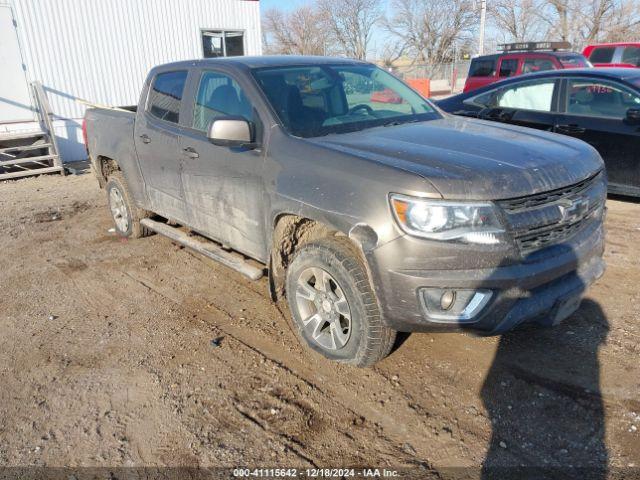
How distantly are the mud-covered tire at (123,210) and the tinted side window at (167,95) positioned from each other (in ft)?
3.63

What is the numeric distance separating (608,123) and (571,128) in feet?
1.28

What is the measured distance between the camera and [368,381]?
321cm

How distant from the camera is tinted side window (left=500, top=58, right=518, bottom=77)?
46.9ft

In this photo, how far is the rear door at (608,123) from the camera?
576 centimetres

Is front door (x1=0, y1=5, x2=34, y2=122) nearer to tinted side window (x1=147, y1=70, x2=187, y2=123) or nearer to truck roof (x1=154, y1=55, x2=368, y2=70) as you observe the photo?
tinted side window (x1=147, y1=70, x2=187, y2=123)

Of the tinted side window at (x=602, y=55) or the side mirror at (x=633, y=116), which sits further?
the tinted side window at (x=602, y=55)

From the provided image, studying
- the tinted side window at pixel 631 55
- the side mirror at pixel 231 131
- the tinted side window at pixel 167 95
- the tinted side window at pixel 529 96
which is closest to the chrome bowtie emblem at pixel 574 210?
the side mirror at pixel 231 131

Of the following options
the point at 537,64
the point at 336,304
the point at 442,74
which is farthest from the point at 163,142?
the point at 442,74

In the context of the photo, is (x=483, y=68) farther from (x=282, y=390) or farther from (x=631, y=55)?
(x=282, y=390)

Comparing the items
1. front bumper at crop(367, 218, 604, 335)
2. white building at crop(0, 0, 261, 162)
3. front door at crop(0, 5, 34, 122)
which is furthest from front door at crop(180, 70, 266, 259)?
front door at crop(0, 5, 34, 122)

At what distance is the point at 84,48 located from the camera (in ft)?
38.7

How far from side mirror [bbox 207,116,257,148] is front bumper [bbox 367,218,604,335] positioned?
4.13 ft

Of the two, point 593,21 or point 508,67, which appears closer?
point 508,67

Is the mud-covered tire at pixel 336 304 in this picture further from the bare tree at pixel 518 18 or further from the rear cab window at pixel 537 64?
the bare tree at pixel 518 18
